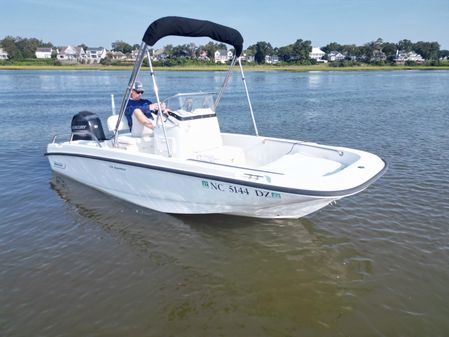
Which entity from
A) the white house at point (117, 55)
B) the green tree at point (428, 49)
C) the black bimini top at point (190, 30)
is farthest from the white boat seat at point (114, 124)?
the green tree at point (428, 49)

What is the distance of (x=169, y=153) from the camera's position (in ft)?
20.9

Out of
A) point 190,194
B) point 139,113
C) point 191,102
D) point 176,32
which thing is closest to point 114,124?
point 139,113

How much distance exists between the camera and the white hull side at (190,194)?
5.50m

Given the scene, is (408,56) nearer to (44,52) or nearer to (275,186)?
(44,52)

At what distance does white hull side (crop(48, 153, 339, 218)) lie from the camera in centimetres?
550

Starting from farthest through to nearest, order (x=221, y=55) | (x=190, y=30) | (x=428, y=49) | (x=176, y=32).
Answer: (x=428, y=49) < (x=221, y=55) < (x=190, y=30) < (x=176, y=32)

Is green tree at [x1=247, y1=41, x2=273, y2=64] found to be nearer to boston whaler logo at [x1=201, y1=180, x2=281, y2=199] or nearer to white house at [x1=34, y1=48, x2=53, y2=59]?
white house at [x1=34, y1=48, x2=53, y2=59]

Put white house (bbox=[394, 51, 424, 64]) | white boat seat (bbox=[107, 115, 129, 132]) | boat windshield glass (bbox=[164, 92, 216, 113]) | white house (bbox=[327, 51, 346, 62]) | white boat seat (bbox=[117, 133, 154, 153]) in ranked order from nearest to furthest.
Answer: boat windshield glass (bbox=[164, 92, 216, 113]) < white boat seat (bbox=[117, 133, 154, 153]) < white boat seat (bbox=[107, 115, 129, 132]) < white house (bbox=[394, 51, 424, 64]) < white house (bbox=[327, 51, 346, 62])

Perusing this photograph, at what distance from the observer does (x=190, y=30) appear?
21.0 feet

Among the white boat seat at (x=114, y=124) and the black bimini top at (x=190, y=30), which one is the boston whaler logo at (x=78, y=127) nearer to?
the white boat seat at (x=114, y=124)

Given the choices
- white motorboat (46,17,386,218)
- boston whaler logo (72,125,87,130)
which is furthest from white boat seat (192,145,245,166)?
boston whaler logo (72,125,87,130)

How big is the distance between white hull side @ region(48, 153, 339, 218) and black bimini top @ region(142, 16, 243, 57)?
86.0 inches

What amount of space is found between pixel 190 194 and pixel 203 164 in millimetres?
588

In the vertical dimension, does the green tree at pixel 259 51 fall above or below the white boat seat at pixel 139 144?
above
